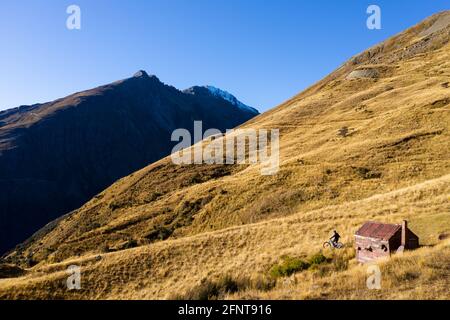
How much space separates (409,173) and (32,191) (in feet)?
486

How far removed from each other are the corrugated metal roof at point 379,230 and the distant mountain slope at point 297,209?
5.32 feet

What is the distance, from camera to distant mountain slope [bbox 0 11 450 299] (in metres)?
23.0

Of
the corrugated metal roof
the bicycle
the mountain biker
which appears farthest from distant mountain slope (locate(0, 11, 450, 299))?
the corrugated metal roof

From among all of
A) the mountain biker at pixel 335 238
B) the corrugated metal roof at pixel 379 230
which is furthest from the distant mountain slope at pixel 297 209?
the corrugated metal roof at pixel 379 230

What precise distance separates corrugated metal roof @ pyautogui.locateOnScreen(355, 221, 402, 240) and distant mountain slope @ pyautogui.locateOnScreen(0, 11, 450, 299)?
1.62m

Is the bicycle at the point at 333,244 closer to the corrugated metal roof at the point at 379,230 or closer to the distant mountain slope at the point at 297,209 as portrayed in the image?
the distant mountain slope at the point at 297,209

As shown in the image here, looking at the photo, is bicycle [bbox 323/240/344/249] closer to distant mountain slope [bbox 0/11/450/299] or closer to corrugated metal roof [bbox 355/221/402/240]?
distant mountain slope [bbox 0/11/450/299]

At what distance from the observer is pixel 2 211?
5753 inches

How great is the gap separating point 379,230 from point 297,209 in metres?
21.7

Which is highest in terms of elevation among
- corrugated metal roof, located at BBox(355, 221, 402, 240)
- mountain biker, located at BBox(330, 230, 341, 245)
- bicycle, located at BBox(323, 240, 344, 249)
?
corrugated metal roof, located at BBox(355, 221, 402, 240)

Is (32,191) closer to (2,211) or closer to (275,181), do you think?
(2,211)

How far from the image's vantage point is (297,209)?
43.6 meters

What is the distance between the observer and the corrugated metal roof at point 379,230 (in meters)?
21.0

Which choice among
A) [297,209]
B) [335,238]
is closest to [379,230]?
[335,238]
